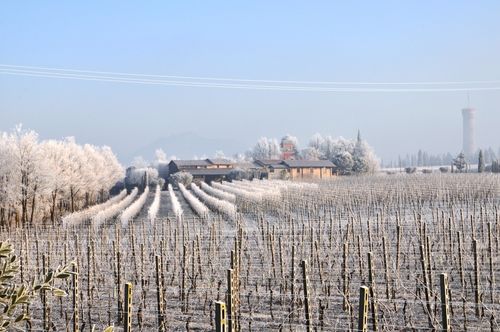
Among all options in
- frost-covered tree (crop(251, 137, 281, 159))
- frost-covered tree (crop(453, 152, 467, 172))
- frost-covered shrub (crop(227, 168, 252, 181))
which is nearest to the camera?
frost-covered shrub (crop(227, 168, 252, 181))

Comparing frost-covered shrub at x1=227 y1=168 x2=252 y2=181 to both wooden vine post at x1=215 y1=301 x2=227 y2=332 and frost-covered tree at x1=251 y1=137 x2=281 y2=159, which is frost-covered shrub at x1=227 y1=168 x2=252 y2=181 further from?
wooden vine post at x1=215 y1=301 x2=227 y2=332

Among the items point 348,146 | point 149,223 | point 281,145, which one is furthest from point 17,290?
point 281,145

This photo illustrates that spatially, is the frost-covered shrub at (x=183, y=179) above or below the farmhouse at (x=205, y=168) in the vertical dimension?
below

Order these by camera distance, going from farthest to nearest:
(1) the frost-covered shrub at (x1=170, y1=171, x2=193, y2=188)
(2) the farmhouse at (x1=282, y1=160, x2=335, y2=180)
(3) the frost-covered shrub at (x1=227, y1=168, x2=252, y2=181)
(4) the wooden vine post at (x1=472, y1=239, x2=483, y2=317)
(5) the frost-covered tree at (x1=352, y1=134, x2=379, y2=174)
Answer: (5) the frost-covered tree at (x1=352, y1=134, x2=379, y2=174)
(2) the farmhouse at (x1=282, y1=160, x2=335, y2=180)
(3) the frost-covered shrub at (x1=227, y1=168, x2=252, y2=181)
(1) the frost-covered shrub at (x1=170, y1=171, x2=193, y2=188)
(4) the wooden vine post at (x1=472, y1=239, x2=483, y2=317)

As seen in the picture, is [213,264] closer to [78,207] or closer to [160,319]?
[160,319]

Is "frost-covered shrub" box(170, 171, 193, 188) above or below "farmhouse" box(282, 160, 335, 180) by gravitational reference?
below

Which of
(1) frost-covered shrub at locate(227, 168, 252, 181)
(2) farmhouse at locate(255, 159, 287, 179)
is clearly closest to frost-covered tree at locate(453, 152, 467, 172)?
(2) farmhouse at locate(255, 159, 287, 179)

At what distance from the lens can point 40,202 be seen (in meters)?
36.3

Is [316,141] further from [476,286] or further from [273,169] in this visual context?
[476,286]

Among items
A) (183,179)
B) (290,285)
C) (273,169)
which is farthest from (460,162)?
(290,285)

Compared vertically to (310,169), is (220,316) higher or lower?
lower

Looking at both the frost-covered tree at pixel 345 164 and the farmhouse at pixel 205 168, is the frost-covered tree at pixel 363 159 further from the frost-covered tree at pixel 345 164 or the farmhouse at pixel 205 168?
the farmhouse at pixel 205 168

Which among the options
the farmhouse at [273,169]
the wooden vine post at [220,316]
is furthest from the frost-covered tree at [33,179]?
the farmhouse at [273,169]

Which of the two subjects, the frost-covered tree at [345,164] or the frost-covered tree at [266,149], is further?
the frost-covered tree at [266,149]
